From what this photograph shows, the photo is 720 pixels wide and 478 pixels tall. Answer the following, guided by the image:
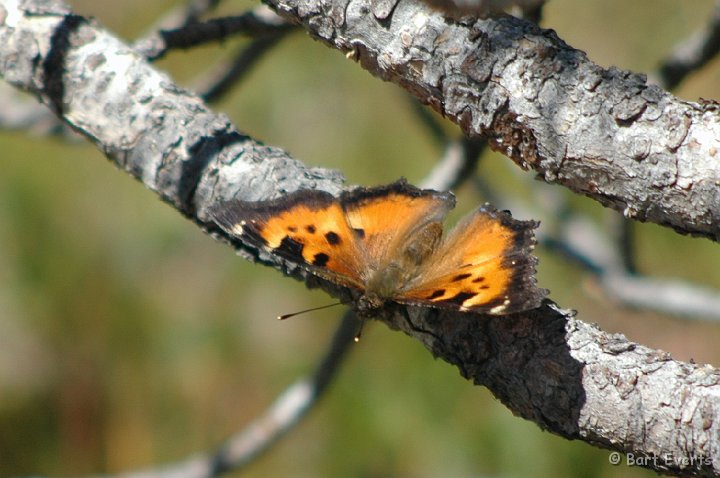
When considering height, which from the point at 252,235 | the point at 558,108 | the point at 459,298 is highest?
the point at 558,108

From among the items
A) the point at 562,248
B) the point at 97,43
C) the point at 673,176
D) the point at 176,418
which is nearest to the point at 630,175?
the point at 673,176

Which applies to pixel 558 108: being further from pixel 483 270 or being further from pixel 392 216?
pixel 392 216

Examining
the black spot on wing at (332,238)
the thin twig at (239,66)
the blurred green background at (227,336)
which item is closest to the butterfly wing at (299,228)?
the black spot on wing at (332,238)

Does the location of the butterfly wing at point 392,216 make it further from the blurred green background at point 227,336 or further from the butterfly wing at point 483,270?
the blurred green background at point 227,336

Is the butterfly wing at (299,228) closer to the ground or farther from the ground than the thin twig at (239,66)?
closer to the ground

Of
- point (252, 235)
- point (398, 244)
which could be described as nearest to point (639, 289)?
point (398, 244)

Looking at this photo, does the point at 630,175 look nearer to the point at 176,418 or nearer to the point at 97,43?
the point at 97,43
